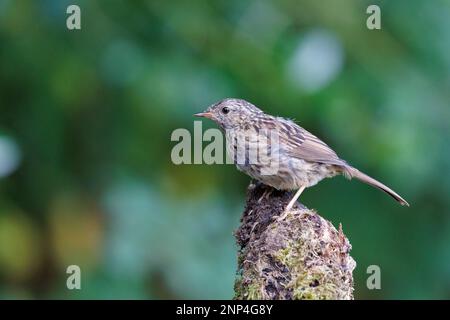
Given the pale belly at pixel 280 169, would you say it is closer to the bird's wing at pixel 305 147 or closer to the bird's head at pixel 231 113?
the bird's wing at pixel 305 147

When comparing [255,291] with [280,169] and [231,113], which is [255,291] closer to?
[280,169]

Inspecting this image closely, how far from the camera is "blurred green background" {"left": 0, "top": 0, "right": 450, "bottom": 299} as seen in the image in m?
7.06

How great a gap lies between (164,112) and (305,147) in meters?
1.63

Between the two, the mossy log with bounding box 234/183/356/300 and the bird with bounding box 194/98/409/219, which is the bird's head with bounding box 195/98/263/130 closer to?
the bird with bounding box 194/98/409/219

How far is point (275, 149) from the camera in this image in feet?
19.2

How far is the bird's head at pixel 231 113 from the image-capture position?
6078mm

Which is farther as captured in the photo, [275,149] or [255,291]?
[275,149]

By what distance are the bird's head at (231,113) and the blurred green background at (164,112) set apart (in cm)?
80

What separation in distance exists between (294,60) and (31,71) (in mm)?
2293

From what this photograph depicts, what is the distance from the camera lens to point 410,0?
7590 mm

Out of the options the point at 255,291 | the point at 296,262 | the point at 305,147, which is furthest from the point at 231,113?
the point at 255,291

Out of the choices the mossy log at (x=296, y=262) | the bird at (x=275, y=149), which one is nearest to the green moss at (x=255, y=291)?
the mossy log at (x=296, y=262)

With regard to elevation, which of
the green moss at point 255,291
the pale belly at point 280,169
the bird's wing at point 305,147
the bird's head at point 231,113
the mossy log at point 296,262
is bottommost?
the green moss at point 255,291

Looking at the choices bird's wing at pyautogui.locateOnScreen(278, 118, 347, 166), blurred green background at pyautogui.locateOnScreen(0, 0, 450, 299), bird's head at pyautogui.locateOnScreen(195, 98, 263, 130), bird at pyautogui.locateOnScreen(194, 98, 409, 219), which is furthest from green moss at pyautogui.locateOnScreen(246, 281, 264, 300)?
blurred green background at pyautogui.locateOnScreen(0, 0, 450, 299)
